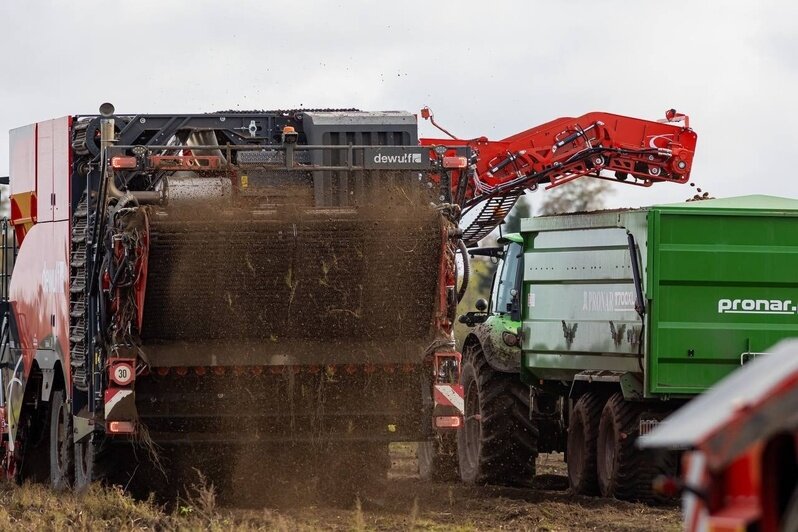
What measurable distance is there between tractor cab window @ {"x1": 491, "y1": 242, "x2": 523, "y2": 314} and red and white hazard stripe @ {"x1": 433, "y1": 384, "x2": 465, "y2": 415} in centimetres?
420

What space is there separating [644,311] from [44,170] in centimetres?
547

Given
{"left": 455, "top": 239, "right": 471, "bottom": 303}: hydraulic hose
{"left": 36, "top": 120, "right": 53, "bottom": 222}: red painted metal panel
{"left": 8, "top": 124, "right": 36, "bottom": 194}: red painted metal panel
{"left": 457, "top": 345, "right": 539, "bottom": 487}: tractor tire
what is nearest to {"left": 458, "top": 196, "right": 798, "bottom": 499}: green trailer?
{"left": 457, "top": 345, "right": 539, "bottom": 487}: tractor tire

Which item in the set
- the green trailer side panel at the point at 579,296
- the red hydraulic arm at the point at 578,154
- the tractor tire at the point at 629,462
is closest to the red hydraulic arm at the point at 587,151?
the red hydraulic arm at the point at 578,154

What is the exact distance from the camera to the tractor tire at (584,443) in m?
15.3

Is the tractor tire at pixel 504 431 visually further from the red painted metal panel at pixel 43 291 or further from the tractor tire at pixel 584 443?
the red painted metal panel at pixel 43 291

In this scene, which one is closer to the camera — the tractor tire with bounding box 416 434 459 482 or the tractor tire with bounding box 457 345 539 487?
the tractor tire with bounding box 457 345 539 487

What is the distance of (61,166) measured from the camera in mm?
14242

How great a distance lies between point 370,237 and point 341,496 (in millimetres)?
2445

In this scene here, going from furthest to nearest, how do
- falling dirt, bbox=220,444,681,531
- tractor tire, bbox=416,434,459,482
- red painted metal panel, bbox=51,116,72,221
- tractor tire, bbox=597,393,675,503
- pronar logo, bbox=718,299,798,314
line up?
1. tractor tire, bbox=416,434,459,482
2. tractor tire, bbox=597,393,675,503
3. red painted metal panel, bbox=51,116,72,221
4. pronar logo, bbox=718,299,798,314
5. falling dirt, bbox=220,444,681,531

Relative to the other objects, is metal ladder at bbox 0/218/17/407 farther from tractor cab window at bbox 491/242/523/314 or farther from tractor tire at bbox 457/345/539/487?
tractor cab window at bbox 491/242/523/314

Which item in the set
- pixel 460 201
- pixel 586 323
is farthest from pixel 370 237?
pixel 586 323

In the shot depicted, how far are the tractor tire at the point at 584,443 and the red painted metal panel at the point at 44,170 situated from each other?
16.8 ft

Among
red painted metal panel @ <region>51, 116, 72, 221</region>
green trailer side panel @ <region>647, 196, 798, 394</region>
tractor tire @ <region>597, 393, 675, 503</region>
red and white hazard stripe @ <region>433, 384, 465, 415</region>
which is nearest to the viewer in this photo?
red and white hazard stripe @ <region>433, 384, 465, 415</region>

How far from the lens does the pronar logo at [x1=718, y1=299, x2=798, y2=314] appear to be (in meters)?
13.8
